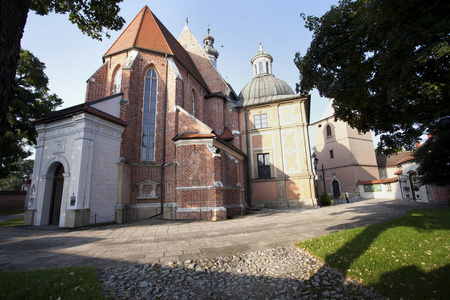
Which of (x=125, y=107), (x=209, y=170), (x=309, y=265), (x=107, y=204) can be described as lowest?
(x=309, y=265)

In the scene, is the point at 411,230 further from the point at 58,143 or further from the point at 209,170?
the point at 58,143

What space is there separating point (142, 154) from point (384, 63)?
1226cm

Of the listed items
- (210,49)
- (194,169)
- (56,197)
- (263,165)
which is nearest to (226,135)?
(263,165)

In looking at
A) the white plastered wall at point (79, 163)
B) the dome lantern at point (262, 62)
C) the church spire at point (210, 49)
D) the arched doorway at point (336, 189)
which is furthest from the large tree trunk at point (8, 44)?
the arched doorway at point (336, 189)

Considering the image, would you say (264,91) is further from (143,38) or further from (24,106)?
(24,106)

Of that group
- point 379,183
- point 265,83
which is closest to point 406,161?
point 379,183

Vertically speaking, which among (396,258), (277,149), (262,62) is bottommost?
(396,258)

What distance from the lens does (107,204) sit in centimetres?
1091

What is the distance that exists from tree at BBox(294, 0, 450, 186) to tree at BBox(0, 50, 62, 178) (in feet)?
59.7

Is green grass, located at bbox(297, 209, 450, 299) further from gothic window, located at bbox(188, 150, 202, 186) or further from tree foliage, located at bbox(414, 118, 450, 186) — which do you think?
tree foliage, located at bbox(414, 118, 450, 186)

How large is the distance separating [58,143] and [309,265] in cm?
1241

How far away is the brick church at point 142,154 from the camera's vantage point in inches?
411

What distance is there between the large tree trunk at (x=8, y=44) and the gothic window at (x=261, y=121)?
770 inches

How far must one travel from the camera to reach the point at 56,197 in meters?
11.4
